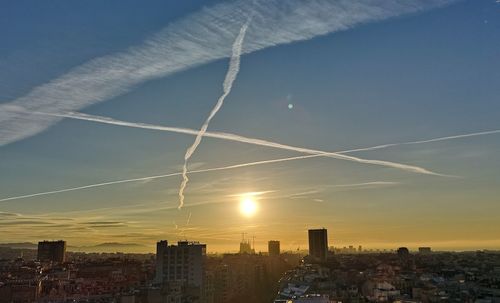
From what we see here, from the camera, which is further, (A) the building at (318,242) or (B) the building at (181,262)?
(A) the building at (318,242)

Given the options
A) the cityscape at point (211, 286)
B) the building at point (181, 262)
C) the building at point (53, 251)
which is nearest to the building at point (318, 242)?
the cityscape at point (211, 286)

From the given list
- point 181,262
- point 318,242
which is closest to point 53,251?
point 181,262

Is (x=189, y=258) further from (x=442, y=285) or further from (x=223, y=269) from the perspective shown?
(x=442, y=285)

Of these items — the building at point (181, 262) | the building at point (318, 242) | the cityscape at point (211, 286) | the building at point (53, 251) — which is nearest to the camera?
the cityscape at point (211, 286)

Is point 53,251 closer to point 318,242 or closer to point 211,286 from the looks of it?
point 211,286

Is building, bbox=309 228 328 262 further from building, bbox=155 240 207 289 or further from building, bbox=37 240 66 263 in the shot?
building, bbox=155 240 207 289

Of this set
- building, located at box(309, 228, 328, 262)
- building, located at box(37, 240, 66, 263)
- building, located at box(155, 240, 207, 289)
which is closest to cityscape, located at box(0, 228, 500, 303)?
building, located at box(155, 240, 207, 289)

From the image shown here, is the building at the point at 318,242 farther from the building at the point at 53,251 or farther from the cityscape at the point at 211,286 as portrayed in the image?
the building at the point at 53,251

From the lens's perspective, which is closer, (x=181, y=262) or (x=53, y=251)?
(x=181, y=262)

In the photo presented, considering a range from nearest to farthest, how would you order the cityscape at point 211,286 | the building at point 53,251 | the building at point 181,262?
1. the cityscape at point 211,286
2. the building at point 181,262
3. the building at point 53,251
